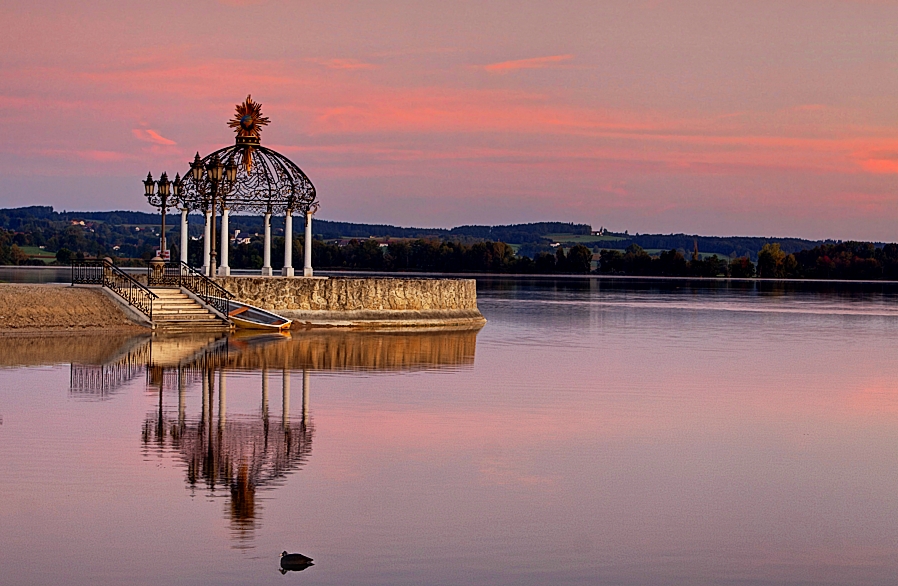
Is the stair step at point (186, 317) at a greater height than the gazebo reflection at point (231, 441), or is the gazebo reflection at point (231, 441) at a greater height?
the stair step at point (186, 317)

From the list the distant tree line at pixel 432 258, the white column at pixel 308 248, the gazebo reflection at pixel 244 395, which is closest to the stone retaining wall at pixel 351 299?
the gazebo reflection at pixel 244 395

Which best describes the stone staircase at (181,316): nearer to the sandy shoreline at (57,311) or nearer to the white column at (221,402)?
the sandy shoreline at (57,311)

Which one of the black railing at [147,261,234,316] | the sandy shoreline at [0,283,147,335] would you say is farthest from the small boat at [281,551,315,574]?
the black railing at [147,261,234,316]

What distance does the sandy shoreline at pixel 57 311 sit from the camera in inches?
1298

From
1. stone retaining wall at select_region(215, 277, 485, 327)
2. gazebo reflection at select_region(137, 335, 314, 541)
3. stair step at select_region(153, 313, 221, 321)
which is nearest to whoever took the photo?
gazebo reflection at select_region(137, 335, 314, 541)

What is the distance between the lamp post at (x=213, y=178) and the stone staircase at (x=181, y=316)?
3.30 m

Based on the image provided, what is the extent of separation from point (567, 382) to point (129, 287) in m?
16.6

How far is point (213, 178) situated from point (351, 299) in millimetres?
5812

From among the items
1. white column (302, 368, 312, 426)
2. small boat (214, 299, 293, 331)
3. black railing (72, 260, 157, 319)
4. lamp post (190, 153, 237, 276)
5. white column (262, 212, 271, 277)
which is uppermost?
lamp post (190, 153, 237, 276)

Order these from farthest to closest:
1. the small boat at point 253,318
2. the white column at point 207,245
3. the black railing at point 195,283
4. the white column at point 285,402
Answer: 1. the white column at point 207,245
2. the black railing at point 195,283
3. the small boat at point 253,318
4. the white column at point 285,402

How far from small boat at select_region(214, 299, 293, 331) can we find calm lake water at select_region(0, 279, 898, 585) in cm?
889

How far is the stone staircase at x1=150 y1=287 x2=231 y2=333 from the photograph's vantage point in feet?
116

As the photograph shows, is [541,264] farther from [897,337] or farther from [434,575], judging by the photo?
[434,575]

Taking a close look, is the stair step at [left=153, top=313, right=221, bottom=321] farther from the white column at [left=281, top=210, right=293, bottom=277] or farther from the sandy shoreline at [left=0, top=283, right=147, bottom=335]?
the white column at [left=281, top=210, right=293, bottom=277]
